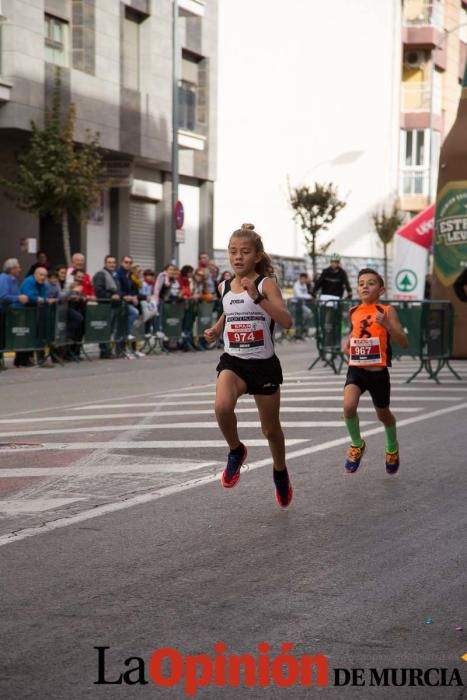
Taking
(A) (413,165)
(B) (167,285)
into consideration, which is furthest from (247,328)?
(A) (413,165)

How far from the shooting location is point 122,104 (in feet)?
→ 113

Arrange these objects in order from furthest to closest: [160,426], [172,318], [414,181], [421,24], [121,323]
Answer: [414,181], [421,24], [172,318], [121,323], [160,426]

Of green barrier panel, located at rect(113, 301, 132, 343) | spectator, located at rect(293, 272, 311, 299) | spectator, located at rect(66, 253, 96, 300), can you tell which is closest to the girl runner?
spectator, located at rect(66, 253, 96, 300)

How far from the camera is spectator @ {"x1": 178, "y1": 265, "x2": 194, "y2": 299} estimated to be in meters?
25.7

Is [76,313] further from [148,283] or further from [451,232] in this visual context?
[451,232]

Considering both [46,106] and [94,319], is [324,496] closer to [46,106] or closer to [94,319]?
[94,319]

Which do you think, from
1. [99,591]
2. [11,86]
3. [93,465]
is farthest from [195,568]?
[11,86]

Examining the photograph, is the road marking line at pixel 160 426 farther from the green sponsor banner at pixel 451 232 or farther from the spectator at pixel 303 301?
the spectator at pixel 303 301

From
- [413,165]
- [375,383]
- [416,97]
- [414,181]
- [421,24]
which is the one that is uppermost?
[421,24]

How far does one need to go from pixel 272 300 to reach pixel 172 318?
17.8m

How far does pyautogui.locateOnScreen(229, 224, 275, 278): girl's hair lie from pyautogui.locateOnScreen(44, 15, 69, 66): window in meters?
24.3

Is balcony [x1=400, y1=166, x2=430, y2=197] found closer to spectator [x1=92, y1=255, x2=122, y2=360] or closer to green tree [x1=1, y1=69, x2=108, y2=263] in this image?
green tree [x1=1, y1=69, x2=108, y2=263]

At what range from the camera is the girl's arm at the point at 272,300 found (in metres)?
7.27

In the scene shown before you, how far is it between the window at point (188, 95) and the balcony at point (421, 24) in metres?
20.4
